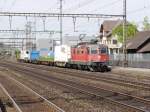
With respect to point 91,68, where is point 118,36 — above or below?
above

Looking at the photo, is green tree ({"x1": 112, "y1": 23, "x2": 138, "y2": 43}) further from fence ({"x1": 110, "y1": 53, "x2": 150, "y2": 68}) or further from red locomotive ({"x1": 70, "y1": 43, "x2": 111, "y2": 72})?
red locomotive ({"x1": 70, "y1": 43, "x2": 111, "y2": 72})

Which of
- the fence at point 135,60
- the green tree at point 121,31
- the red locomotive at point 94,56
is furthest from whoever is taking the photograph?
the green tree at point 121,31

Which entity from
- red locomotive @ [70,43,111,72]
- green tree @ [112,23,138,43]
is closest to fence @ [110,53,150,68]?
red locomotive @ [70,43,111,72]

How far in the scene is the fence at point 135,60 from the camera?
57875mm

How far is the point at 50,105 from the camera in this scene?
57.2ft

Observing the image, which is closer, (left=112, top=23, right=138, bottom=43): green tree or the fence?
the fence

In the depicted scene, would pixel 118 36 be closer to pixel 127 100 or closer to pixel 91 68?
pixel 91 68

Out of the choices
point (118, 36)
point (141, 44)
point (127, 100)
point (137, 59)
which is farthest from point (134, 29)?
point (127, 100)

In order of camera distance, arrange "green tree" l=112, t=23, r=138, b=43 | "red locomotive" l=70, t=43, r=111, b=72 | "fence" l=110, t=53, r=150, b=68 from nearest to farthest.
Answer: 1. "red locomotive" l=70, t=43, r=111, b=72
2. "fence" l=110, t=53, r=150, b=68
3. "green tree" l=112, t=23, r=138, b=43

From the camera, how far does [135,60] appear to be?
61.7 meters

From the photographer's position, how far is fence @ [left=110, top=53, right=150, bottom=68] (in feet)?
190

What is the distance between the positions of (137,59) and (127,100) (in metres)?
42.9

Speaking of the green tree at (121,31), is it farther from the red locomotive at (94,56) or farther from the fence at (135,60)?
the red locomotive at (94,56)

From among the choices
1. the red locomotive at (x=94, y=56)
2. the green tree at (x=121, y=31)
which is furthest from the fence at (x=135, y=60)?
the green tree at (x=121, y=31)
